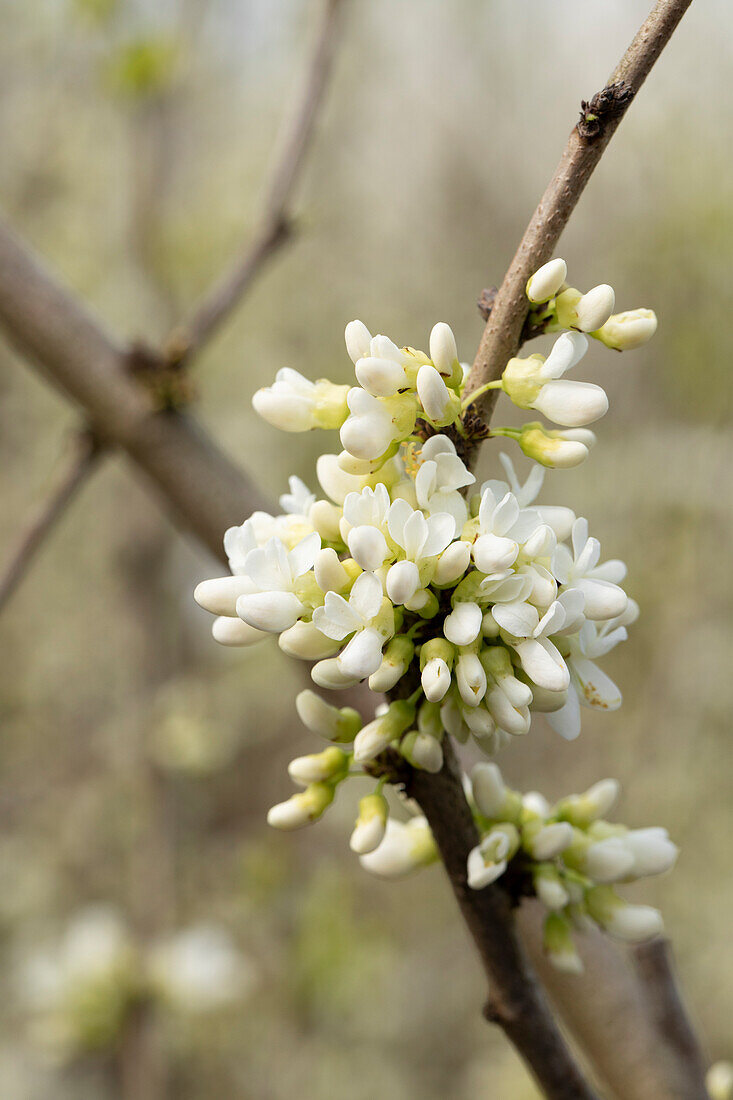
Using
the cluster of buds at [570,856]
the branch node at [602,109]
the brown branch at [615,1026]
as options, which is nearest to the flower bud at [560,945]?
the cluster of buds at [570,856]

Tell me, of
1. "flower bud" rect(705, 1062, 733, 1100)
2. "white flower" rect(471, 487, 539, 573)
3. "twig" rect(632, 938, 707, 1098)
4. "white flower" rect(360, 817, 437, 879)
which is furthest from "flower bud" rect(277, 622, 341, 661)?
"flower bud" rect(705, 1062, 733, 1100)

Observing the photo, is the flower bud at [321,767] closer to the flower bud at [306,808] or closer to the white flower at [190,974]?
the flower bud at [306,808]

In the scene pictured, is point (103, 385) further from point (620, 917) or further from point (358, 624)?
point (620, 917)

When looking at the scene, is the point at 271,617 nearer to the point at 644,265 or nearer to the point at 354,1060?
the point at 644,265

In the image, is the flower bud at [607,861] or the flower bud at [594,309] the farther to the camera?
the flower bud at [607,861]

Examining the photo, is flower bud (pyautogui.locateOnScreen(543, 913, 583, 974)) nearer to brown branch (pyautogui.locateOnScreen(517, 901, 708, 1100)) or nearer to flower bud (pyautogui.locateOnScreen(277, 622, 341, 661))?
brown branch (pyautogui.locateOnScreen(517, 901, 708, 1100))

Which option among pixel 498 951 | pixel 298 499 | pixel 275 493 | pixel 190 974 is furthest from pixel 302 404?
pixel 275 493

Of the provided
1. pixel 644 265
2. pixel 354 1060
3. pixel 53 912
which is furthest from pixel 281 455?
pixel 354 1060
